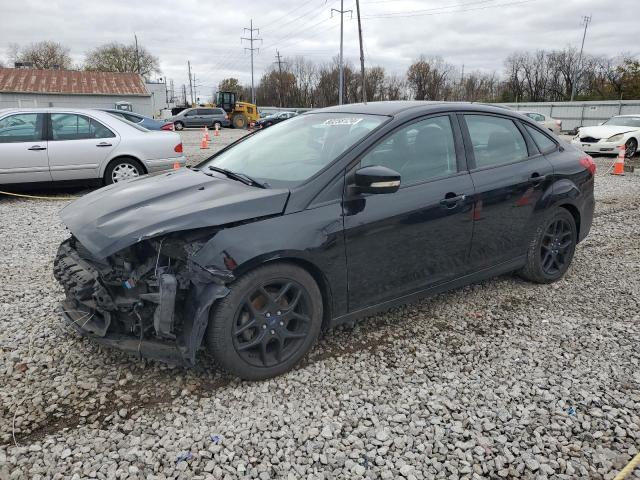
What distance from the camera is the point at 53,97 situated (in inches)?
1544

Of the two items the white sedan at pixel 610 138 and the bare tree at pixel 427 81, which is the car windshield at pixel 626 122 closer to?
the white sedan at pixel 610 138

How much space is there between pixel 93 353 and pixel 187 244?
1115mm

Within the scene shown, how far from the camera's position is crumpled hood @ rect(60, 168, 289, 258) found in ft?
8.50

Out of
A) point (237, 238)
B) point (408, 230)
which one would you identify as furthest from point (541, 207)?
point (237, 238)

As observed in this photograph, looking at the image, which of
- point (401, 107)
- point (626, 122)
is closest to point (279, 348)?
point (401, 107)

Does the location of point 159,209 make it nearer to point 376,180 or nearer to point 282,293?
point 282,293

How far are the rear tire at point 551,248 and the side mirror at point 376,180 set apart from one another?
6.08 feet

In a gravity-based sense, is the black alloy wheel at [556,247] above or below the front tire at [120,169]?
below

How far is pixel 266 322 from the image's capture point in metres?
2.77

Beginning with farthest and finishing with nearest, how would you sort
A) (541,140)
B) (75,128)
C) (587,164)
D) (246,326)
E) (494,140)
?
(75,128), (587,164), (541,140), (494,140), (246,326)

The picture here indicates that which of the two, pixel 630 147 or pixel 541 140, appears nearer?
pixel 541 140

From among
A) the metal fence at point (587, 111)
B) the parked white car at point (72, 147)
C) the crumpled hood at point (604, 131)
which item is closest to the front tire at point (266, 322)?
the parked white car at point (72, 147)

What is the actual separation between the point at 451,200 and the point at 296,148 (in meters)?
1.16

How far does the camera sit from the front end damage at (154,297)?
2559 millimetres
